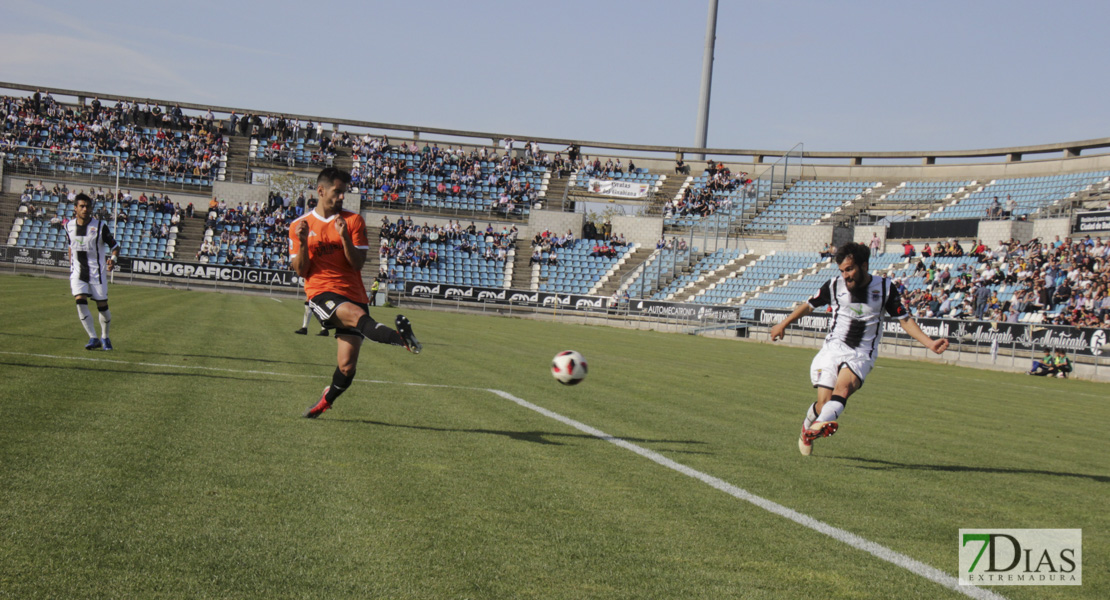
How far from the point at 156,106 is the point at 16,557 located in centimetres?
6148

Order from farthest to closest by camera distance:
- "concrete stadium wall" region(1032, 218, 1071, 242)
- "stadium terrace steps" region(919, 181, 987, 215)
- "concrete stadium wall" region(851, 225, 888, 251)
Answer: "stadium terrace steps" region(919, 181, 987, 215)
"concrete stadium wall" region(851, 225, 888, 251)
"concrete stadium wall" region(1032, 218, 1071, 242)

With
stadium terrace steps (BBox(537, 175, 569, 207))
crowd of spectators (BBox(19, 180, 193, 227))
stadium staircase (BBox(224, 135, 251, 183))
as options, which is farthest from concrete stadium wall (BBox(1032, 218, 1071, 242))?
crowd of spectators (BBox(19, 180, 193, 227))

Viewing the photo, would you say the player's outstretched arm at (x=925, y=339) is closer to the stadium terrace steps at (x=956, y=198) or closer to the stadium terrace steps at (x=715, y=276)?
the stadium terrace steps at (x=715, y=276)

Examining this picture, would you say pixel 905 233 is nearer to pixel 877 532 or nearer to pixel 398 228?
pixel 398 228

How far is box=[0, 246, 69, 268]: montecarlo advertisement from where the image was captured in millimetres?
44719

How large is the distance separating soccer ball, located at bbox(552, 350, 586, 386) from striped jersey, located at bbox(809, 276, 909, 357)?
2498mm

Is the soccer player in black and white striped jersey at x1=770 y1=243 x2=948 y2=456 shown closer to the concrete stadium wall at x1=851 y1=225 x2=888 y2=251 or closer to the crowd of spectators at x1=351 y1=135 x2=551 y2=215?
the concrete stadium wall at x1=851 y1=225 x2=888 y2=251

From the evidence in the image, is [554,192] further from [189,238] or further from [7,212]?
[7,212]

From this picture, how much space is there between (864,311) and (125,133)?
58.5 metres

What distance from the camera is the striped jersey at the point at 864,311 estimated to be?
326 inches

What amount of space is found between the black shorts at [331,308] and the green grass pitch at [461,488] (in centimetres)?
89

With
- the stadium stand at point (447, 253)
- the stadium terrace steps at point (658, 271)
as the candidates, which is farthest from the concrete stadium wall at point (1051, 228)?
the stadium stand at point (447, 253)

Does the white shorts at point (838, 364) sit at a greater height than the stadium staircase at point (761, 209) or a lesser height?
lesser

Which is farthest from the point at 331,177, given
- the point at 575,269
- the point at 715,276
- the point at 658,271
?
the point at 575,269
